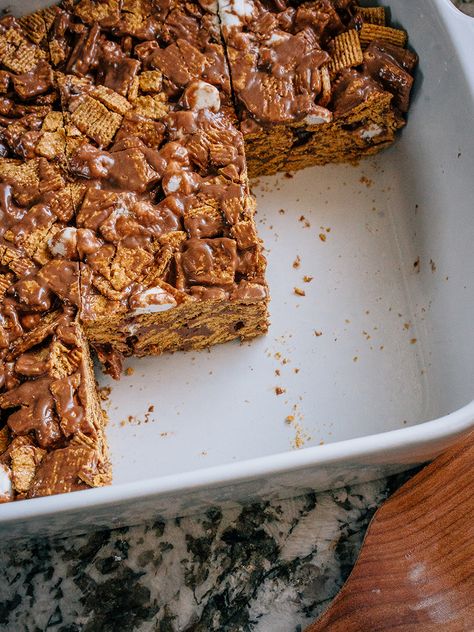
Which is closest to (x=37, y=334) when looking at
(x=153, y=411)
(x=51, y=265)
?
(x=51, y=265)

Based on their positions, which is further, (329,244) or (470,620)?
(329,244)

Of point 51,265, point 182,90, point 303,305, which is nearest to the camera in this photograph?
point 51,265

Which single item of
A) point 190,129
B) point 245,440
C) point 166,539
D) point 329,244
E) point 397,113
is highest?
point 397,113

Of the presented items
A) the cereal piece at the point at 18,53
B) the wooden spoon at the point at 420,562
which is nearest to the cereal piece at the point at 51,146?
the cereal piece at the point at 18,53

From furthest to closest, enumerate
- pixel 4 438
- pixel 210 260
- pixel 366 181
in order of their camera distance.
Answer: pixel 366 181, pixel 210 260, pixel 4 438

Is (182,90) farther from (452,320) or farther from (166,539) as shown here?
(166,539)

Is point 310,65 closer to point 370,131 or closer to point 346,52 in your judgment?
point 346,52

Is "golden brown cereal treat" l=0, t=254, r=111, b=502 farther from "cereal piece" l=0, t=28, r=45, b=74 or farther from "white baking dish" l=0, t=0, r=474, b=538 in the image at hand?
"cereal piece" l=0, t=28, r=45, b=74

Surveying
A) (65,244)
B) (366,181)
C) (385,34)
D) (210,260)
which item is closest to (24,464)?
(65,244)
